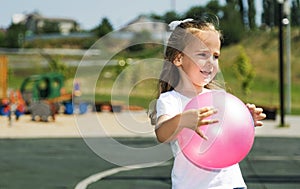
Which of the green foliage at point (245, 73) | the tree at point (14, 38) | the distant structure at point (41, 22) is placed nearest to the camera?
the green foliage at point (245, 73)

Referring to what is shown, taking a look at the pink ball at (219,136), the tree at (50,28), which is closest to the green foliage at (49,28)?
the tree at (50,28)

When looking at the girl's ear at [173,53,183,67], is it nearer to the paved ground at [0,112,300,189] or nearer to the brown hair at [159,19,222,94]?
the brown hair at [159,19,222,94]

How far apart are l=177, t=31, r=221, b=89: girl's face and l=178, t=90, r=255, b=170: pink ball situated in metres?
0.14

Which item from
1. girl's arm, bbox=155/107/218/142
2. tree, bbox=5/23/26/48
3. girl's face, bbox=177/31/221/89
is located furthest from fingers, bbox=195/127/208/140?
tree, bbox=5/23/26/48

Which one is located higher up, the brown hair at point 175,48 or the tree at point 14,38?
the brown hair at point 175,48

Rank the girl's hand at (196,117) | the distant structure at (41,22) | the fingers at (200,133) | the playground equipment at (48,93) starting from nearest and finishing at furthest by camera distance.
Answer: the girl's hand at (196,117), the fingers at (200,133), the playground equipment at (48,93), the distant structure at (41,22)

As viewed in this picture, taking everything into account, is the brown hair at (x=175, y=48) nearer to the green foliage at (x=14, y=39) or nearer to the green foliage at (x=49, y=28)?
the green foliage at (x=14, y=39)

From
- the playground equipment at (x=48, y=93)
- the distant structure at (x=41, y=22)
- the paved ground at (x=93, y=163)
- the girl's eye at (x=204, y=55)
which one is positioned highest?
the girl's eye at (x=204, y=55)

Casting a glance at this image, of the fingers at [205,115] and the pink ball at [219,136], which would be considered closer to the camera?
the fingers at [205,115]

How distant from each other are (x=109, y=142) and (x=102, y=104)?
82.2 feet

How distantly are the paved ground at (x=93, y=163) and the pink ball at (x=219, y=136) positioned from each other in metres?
0.38

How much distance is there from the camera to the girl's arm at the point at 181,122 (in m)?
3.14

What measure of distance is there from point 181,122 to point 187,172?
41 cm

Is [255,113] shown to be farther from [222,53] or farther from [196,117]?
[222,53]
